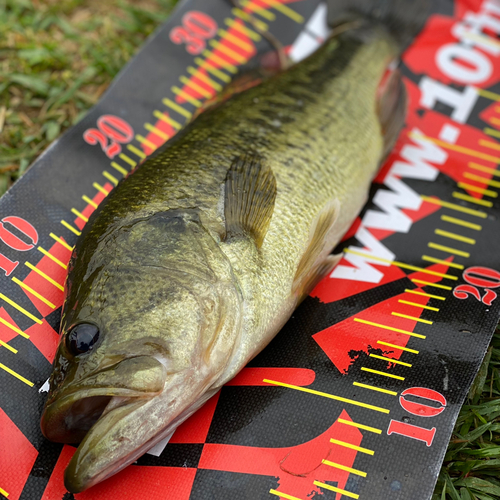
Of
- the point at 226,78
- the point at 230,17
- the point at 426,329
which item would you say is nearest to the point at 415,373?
the point at 426,329

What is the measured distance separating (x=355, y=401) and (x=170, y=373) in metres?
0.97

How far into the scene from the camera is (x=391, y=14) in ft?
13.0

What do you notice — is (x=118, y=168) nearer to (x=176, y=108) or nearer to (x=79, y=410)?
(x=176, y=108)

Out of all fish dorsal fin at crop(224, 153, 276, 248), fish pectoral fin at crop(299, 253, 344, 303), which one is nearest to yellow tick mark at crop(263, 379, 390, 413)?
fish pectoral fin at crop(299, 253, 344, 303)

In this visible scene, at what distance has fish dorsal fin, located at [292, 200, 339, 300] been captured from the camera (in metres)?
2.63

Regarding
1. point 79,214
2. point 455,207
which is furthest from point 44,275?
point 455,207

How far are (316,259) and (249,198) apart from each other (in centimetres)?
52

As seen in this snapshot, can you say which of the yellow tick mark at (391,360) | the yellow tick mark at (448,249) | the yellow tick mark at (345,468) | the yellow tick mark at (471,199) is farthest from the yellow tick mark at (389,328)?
the yellow tick mark at (471,199)

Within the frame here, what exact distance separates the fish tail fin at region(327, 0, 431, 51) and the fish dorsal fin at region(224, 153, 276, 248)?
199 cm

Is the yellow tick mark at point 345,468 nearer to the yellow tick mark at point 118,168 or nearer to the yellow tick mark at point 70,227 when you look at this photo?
the yellow tick mark at point 70,227

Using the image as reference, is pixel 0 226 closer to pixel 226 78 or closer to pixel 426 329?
pixel 226 78

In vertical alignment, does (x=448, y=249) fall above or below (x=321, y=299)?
above

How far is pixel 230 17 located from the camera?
4180 mm

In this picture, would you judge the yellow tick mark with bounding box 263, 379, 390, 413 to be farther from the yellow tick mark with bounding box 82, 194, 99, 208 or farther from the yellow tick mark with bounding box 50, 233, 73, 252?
the yellow tick mark with bounding box 82, 194, 99, 208
